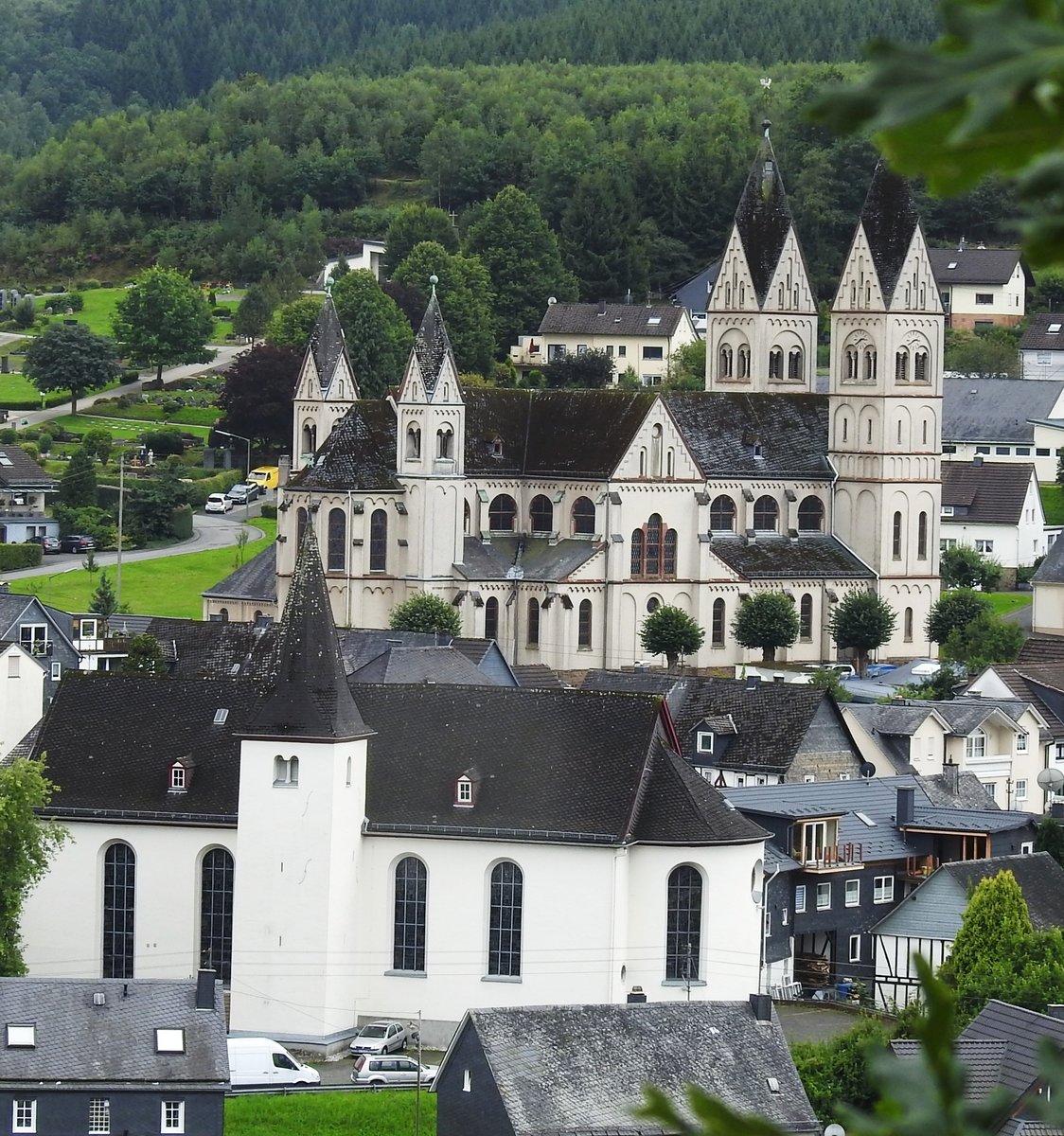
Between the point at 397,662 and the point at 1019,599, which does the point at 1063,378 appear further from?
the point at 397,662

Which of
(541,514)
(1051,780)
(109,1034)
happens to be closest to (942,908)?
(1051,780)

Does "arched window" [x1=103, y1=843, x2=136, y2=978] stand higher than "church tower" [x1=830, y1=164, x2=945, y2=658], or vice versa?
"church tower" [x1=830, y1=164, x2=945, y2=658]

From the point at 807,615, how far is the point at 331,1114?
5909cm

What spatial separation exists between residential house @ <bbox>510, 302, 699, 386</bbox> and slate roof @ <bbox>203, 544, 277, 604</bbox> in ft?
171

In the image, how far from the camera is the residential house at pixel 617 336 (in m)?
163

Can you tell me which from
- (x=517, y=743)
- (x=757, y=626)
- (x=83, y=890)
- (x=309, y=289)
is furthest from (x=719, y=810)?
(x=309, y=289)

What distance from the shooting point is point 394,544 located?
10519 centimetres

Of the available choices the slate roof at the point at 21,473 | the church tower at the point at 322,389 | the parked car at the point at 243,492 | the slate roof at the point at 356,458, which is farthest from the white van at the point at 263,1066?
the parked car at the point at 243,492

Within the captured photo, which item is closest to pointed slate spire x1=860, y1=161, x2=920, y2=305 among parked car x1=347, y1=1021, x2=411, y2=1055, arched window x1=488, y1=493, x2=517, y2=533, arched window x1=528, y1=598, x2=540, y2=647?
arched window x1=488, y1=493, x2=517, y2=533

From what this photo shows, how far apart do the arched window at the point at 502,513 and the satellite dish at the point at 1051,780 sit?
3030 cm

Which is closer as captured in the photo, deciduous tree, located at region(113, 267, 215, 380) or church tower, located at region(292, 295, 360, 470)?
church tower, located at region(292, 295, 360, 470)

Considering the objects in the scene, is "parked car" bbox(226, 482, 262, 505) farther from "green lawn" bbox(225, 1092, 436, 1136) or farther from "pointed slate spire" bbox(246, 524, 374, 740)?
"green lawn" bbox(225, 1092, 436, 1136)

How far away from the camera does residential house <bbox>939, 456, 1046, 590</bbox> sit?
127m

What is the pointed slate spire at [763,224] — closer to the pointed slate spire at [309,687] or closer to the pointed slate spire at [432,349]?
the pointed slate spire at [432,349]
